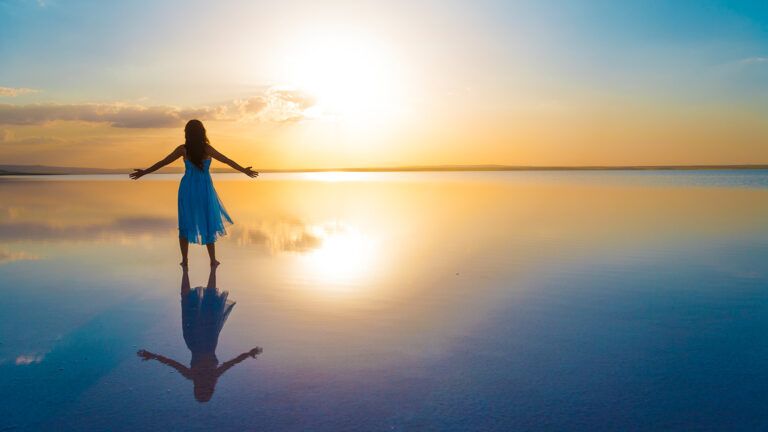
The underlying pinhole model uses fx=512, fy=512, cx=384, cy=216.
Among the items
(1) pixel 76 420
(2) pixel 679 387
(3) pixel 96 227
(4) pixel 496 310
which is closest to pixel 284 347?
(1) pixel 76 420

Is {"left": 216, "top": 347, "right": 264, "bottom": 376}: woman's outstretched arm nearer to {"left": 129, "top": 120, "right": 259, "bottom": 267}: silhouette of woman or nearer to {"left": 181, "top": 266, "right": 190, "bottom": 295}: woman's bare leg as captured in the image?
{"left": 181, "top": 266, "right": 190, "bottom": 295}: woman's bare leg

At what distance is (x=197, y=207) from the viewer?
905 cm

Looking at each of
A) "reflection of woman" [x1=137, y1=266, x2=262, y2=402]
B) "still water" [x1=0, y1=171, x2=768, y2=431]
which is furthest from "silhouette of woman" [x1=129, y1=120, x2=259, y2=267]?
"reflection of woman" [x1=137, y1=266, x2=262, y2=402]

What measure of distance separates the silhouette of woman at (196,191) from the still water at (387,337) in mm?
600

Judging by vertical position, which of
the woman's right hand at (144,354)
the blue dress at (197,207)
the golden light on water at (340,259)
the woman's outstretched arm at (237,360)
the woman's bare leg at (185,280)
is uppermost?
the blue dress at (197,207)

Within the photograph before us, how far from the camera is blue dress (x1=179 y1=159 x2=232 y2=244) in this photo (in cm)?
895

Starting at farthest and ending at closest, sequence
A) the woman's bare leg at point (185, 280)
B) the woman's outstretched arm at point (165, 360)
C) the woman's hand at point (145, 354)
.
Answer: the woman's bare leg at point (185, 280) < the woman's hand at point (145, 354) < the woman's outstretched arm at point (165, 360)

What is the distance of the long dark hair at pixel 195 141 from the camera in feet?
28.5

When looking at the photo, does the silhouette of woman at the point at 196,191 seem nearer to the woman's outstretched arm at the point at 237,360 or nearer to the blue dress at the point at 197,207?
the blue dress at the point at 197,207

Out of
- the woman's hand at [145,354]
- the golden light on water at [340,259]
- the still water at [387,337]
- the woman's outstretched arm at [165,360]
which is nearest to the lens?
the still water at [387,337]

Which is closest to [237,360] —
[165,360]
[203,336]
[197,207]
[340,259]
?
[165,360]

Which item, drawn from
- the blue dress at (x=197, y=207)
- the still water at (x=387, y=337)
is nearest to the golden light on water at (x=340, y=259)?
the still water at (x=387, y=337)

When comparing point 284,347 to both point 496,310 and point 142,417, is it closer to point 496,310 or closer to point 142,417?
point 142,417

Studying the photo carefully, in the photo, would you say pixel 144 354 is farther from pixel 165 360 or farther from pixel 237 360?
pixel 237 360
